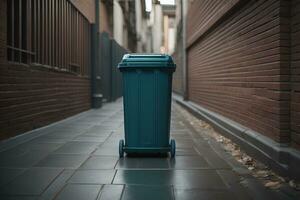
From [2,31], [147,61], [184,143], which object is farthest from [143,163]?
[2,31]

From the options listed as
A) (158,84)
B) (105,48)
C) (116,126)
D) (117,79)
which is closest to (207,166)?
(158,84)

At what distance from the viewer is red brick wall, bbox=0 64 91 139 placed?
7.92 metres

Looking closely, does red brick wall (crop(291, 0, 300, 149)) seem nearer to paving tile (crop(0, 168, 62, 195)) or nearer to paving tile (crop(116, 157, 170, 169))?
paving tile (crop(116, 157, 170, 169))

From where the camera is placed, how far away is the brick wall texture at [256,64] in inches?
230

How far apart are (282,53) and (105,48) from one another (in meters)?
17.9

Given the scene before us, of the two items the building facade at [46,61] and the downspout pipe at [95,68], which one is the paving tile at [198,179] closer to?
the building facade at [46,61]

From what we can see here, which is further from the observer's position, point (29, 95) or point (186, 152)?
point (29, 95)

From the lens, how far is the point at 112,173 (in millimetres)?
5879

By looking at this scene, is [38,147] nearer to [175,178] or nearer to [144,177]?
[144,177]

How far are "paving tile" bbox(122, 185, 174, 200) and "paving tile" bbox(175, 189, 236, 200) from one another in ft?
0.33

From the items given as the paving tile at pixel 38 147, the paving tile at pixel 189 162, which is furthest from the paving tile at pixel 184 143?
the paving tile at pixel 38 147

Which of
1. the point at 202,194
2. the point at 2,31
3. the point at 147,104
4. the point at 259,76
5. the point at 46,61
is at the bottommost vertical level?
the point at 202,194

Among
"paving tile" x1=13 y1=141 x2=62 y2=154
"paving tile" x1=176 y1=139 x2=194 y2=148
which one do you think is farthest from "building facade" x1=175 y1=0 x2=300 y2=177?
"paving tile" x1=13 y1=141 x2=62 y2=154

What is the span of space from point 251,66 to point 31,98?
4.50m
